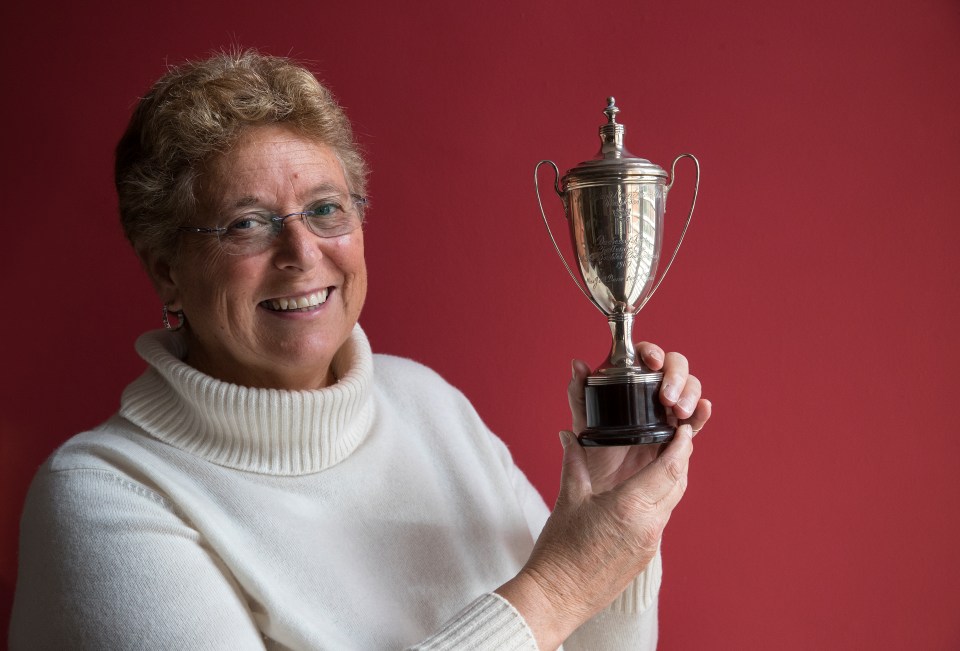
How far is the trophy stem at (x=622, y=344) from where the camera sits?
147 cm

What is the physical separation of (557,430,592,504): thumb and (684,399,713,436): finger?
0.65ft

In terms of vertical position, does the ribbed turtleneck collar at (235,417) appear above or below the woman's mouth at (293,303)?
below

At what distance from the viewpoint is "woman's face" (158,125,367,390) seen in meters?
1.41

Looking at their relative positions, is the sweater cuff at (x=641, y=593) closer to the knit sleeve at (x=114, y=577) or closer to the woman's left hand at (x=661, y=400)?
the woman's left hand at (x=661, y=400)

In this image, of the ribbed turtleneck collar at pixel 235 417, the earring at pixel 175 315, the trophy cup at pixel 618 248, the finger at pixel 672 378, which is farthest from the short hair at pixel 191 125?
the finger at pixel 672 378

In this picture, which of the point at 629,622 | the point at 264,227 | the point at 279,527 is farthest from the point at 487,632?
the point at 264,227

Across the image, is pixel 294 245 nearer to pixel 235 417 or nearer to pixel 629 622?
pixel 235 417

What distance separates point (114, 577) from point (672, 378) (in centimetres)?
86

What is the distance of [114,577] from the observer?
1.21 meters

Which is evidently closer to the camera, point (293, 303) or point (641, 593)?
point (293, 303)

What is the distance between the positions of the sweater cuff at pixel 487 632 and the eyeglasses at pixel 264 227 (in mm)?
623

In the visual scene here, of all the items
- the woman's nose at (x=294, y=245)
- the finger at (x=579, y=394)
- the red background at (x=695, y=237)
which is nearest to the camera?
the woman's nose at (x=294, y=245)

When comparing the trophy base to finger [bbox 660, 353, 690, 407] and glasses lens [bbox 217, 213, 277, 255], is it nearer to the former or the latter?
finger [bbox 660, 353, 690, 407]

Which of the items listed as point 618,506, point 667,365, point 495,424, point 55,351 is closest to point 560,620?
point 618,506
